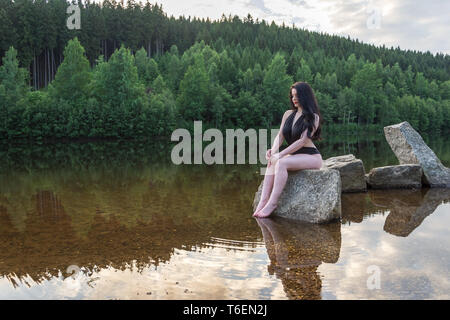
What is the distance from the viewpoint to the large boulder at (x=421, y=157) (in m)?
12.2

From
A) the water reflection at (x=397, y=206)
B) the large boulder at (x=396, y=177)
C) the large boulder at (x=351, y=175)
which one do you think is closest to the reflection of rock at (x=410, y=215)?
the water reflection at (x=397, y=206)

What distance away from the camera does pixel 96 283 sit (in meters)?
4.87

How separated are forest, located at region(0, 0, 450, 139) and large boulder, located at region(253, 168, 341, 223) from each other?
41.6 meters

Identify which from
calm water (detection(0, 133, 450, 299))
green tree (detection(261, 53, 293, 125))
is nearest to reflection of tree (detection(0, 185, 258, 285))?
calm water (detection(0, 133, 450, 299))

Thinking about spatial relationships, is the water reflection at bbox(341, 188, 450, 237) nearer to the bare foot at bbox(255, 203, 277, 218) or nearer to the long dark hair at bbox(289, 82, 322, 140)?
the bare foot at bbox(255, 203, 277, 218)

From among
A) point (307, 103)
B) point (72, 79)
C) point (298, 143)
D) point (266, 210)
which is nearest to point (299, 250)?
point (266, 210)

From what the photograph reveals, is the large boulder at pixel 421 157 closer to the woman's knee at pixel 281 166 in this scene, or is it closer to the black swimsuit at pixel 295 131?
the black swimsuit at pixel 295 131

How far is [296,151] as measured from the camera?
8445 millimetres

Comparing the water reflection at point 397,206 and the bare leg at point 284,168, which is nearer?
the water reflection at point 397,206

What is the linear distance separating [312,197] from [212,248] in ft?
8.64

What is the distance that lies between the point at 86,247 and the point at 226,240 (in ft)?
7.25

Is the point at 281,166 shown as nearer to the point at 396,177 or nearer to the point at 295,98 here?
the point at 295,98

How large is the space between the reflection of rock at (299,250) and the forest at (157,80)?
4249 cm

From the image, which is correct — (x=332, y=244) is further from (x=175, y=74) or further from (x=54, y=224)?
(x=175, y=74)
